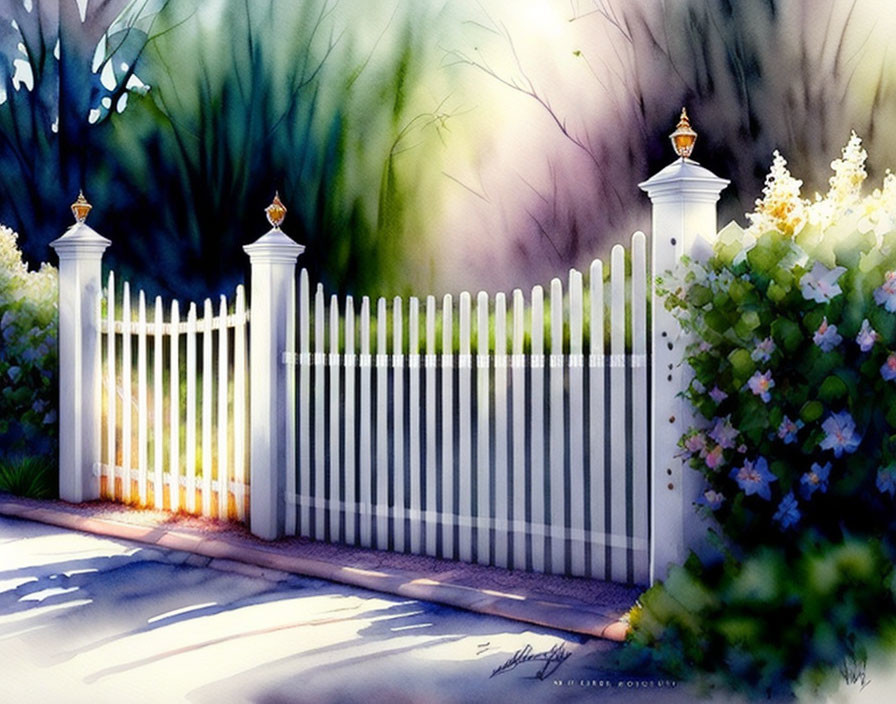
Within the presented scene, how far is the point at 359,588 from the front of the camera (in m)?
4.50

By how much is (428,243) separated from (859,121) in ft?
11.3

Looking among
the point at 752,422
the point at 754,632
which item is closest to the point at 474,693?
the point at 754,632

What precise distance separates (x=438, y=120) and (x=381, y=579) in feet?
17.4

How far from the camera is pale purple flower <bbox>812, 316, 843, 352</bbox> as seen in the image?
127 inches

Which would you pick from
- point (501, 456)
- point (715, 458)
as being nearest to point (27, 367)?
point (501, 456)

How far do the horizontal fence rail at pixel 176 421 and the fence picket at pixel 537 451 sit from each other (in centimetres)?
184

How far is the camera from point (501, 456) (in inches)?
183

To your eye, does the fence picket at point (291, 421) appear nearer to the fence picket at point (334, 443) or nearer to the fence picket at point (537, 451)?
the fence picket at point (334, 443)

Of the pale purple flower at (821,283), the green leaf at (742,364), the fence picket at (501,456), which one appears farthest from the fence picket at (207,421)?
the pale purple flower at (821,283)

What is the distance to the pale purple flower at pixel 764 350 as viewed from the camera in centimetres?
335

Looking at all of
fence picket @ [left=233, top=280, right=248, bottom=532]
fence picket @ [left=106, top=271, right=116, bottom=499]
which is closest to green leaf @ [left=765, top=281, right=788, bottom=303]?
fence picket @ [left=233, top=280, right=248, bottom=532]

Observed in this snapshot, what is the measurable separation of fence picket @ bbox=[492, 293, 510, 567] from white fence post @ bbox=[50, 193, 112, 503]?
3192mm

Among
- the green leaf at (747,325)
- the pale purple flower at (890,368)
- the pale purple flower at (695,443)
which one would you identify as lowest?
the pale purple flower at (695,443)

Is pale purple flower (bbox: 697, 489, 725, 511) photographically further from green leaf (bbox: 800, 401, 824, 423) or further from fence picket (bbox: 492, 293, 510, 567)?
fence picket (bbox: 492, 293, 510, 567)
